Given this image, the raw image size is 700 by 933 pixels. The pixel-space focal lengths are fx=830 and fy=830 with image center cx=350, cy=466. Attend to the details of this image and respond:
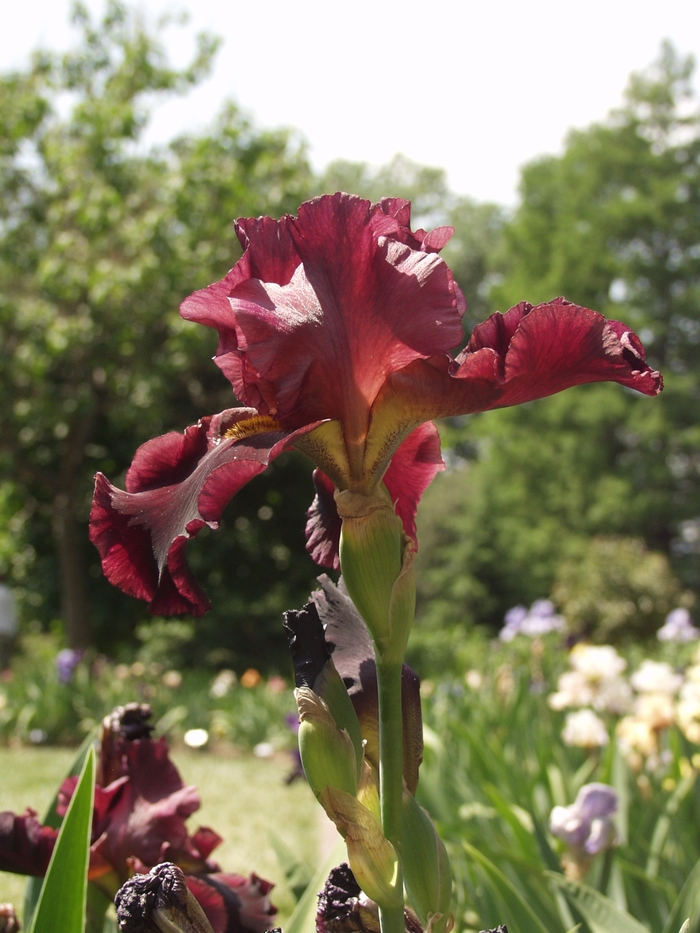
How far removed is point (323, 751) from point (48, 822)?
65 cm

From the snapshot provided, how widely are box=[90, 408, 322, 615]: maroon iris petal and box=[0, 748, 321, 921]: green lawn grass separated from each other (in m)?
2.19

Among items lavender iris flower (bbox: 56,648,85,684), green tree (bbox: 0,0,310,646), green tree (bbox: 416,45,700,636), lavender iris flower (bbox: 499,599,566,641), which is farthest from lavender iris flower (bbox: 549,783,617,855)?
green tree (bbox: 416,45,700,636)

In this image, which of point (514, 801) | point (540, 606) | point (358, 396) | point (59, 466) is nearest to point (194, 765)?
point (540, 606)

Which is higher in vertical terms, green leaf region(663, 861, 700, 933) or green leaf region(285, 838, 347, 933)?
green leaf region(663, 861, 700, 933)

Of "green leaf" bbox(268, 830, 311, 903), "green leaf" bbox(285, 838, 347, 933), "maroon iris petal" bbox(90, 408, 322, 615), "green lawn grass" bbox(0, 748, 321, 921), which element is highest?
"maroon iris petal" bbox(90, 408, 322, 615)

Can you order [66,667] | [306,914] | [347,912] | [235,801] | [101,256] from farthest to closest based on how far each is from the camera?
[101,256] → [66,667] → [235,801] → [306,914] → [347,912]

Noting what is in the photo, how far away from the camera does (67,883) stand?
2.61 ft

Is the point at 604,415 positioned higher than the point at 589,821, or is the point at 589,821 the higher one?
the point at 604,415

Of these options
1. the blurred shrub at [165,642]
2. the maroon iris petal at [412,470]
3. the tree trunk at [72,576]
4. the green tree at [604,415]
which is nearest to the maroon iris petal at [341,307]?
the maroon iris petal at [412,470]

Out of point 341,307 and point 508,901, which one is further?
point 508,901

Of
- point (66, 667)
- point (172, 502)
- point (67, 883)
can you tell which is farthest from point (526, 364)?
point (66, 667)

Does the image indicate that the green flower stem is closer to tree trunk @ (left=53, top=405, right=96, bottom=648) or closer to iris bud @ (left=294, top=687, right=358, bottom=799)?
iris bud @ (left=294, top=687, right=358, bottom=799)

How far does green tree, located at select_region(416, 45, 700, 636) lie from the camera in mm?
16922

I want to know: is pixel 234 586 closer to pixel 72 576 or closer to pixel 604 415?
pixel 72 576
